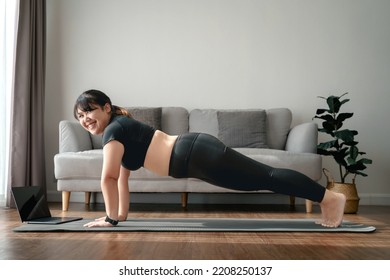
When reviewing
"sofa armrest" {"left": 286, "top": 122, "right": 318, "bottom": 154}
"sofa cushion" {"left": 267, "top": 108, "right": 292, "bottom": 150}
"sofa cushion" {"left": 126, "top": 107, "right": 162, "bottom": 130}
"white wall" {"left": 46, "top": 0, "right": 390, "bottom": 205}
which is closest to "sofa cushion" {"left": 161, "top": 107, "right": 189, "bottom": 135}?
"sofa cushion" {"left": 126, "top": 107, "right": 162, "bottom": 130}

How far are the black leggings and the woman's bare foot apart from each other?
6cm

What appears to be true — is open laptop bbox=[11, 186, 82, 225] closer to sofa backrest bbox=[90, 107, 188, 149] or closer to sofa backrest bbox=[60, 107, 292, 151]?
sofa backrest bbox=[60, 107, 292, 151]

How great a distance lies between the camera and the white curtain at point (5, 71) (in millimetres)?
4535

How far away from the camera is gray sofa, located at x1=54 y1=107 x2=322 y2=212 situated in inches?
157

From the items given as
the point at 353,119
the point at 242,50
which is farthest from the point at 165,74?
the point at 353,119

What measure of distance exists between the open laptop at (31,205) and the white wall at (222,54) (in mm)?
2002

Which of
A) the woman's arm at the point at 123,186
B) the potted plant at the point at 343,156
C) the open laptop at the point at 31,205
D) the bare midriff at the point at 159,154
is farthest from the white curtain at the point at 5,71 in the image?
the potted plant at the point at 343,156

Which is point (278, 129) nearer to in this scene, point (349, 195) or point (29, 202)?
point (349, 195)

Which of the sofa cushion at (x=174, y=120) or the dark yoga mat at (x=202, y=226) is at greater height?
the sofa cushion at (x=174, y=120)

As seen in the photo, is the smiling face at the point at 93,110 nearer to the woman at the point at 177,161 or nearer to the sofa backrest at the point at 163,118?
the woman at the point at 177,161

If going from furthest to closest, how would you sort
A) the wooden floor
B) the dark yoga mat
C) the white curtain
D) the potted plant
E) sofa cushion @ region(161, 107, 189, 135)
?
sofa cushion @ region(161, 107, 189, 135), the white curtain, the potted plant, the dark yoga mat, the wooden floor

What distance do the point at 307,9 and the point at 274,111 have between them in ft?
3.60

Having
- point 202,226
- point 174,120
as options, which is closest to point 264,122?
point 174,120

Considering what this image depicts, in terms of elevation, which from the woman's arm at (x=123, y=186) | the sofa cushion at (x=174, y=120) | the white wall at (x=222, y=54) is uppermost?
the white wall at (x=222, y=54)
